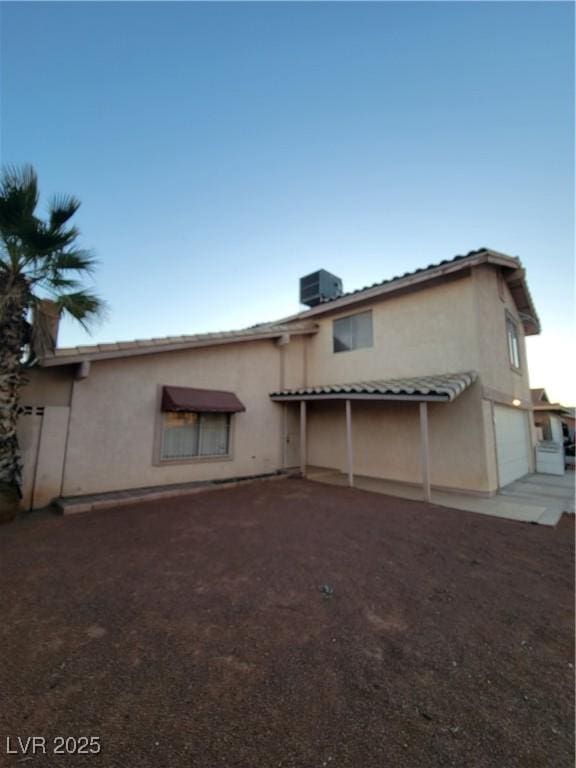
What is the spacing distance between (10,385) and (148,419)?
130 inches

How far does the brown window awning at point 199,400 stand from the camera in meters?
9.40

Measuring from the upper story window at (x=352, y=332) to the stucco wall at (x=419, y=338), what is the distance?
9.6 inches

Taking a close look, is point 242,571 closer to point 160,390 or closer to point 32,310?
point 160,390

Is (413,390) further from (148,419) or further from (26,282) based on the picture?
(26,282)

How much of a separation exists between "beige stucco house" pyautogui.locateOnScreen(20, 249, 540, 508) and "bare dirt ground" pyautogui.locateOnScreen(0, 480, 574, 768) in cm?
294

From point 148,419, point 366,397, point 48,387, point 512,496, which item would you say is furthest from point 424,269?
point 48,387

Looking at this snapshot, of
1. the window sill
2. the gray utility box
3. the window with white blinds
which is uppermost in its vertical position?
the gray utility box

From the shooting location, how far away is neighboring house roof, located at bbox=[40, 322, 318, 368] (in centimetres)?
750

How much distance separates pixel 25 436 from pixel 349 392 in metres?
8.66

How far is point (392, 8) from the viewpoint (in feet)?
27.1

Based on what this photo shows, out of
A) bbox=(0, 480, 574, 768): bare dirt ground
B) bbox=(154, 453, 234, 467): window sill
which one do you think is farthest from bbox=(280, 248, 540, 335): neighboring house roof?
bbox=(0, 480, 574, 768): bare dirt ground

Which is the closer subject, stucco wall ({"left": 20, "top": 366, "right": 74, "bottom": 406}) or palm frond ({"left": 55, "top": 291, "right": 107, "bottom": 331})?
palm frond ({"left": 55, "top": 291, "right": 107, "bottom": 331})

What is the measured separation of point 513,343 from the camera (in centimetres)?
1311

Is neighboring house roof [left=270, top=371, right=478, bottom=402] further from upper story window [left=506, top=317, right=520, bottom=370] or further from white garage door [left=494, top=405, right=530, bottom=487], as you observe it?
upper story window [left=506, top=317, right=520, bottom=370]
